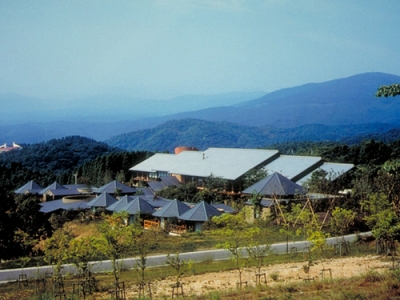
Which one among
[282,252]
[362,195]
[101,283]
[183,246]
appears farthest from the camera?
[362,195]

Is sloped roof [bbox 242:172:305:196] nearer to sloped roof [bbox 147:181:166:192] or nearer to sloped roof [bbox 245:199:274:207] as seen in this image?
sloped roof [bbox 245:199:274:207]

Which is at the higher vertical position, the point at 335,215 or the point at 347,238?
the point at 335,215

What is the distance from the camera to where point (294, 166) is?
40.8 m

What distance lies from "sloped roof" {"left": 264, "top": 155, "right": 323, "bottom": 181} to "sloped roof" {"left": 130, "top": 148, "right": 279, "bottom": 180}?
3.48 feet

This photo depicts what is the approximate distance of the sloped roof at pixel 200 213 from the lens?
1157 inches

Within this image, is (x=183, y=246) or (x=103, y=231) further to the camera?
(x=183, y=246)

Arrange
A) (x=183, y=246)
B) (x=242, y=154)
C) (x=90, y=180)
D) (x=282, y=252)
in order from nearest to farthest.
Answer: (x=282, y=252) → (x=183, y=246) → (x=242, y=154) → (x=90, y=180)

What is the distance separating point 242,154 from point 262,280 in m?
31.9

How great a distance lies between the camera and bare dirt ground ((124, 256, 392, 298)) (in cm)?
1425

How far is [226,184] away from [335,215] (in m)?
21.0

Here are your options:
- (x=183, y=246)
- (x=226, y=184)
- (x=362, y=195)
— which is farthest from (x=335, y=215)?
(x=226, y=184)

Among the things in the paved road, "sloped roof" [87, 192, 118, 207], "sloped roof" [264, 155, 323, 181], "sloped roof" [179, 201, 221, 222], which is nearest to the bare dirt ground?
the paved road

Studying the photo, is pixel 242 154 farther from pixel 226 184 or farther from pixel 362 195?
pixel 362 195

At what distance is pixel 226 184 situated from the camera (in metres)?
40.8
